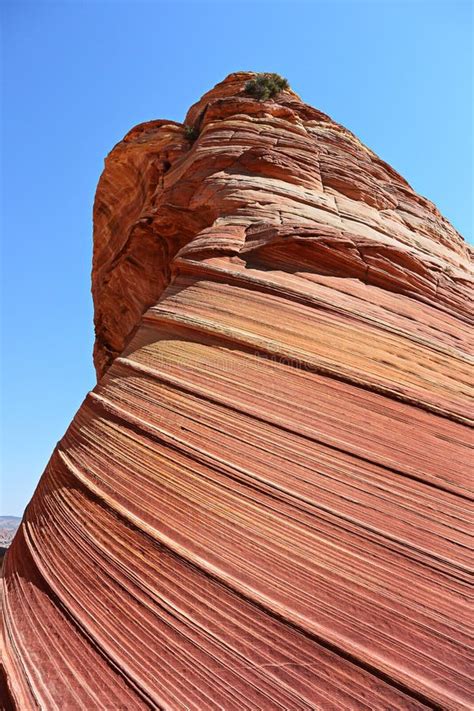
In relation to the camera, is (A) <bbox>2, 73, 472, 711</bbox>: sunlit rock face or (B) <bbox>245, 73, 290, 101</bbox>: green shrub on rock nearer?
(A) <bbox>2, 73, 472, 711</bbox>: sunlit rock face

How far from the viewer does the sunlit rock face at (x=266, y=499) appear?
2.56m

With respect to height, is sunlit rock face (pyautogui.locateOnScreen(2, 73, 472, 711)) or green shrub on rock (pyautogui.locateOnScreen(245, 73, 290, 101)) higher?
green shrub on rock (pyautogui.locateOnScreen(245, 73, 290, 101))

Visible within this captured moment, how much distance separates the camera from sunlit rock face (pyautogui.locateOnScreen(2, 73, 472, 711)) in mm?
2562

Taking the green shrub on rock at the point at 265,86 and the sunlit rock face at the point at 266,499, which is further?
the green shrub on rock at the point at 265,86

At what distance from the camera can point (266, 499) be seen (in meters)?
3.27

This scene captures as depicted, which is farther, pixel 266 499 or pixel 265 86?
pixel 265 86

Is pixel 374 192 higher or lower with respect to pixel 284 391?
higher

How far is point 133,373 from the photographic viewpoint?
4.45 metres

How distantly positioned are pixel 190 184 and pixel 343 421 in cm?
564

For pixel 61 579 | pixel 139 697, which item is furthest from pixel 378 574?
pixel 61 579

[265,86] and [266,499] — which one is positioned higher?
[265,86]

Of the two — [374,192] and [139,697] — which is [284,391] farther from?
[374,192]

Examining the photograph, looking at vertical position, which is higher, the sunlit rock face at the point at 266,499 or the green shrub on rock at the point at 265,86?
the green shrub on rock at the point at 265,86

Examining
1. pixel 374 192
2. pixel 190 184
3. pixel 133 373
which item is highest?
pixel 374 192
